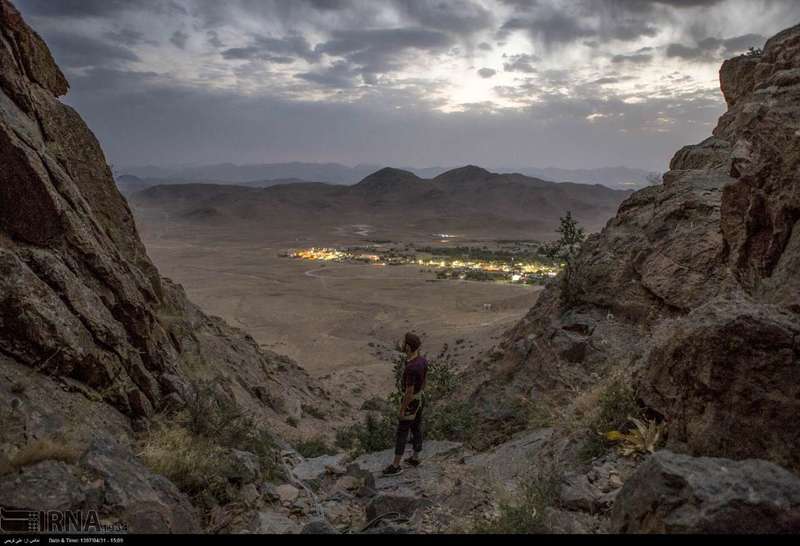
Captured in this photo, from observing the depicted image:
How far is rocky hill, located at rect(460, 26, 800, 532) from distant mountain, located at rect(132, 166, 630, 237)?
11518cm

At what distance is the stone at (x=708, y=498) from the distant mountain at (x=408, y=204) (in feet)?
402

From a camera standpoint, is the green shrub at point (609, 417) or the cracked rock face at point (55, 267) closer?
the green shrub at point (609, 417)

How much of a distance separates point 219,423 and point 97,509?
352cm

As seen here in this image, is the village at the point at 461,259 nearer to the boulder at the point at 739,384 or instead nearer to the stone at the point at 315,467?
the stone at the point at 315,467

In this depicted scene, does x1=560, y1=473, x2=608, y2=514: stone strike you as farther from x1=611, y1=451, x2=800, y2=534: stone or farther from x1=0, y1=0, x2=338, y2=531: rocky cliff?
x1=0, y1=0, x2=338, y2=531: rocky cliff

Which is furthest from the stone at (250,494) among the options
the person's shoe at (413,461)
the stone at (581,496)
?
the stone at (581,496)

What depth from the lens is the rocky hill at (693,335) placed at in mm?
3568

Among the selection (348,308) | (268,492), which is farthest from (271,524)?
(348,308)

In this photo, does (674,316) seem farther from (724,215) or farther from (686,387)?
(686,387)

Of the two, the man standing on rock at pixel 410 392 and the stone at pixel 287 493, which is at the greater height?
the man standing on rock at pixel 410 392

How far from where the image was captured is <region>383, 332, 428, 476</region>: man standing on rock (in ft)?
22.6

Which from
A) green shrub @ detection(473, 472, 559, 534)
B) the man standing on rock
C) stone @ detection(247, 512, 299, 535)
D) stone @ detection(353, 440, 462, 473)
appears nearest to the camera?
green shrub @ detection(473, 472, 559, 534)

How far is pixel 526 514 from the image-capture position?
3.90 meters

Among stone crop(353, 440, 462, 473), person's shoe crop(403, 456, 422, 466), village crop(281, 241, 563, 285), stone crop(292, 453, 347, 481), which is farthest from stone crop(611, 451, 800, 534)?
village crop(281, 241, 563, 285)
